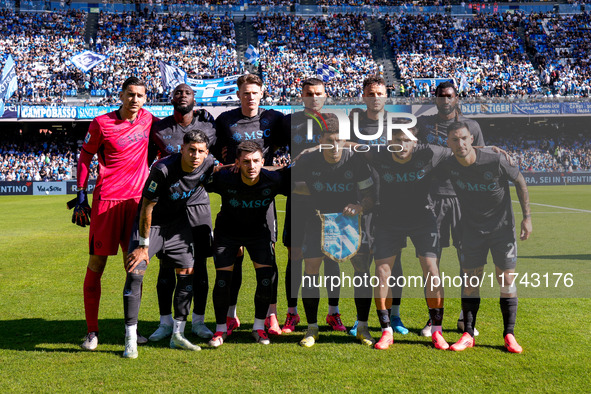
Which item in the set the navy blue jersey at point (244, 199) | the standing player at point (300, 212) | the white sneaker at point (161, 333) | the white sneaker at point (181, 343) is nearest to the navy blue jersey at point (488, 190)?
the standing player at point (300, 212)

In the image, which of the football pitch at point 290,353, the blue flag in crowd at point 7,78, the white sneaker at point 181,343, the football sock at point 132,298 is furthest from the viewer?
the blue flag in crowd at point 7,78

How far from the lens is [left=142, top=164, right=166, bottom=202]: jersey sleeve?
481 centimetres

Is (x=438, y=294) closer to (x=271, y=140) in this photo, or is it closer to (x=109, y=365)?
(x=271, y=140)

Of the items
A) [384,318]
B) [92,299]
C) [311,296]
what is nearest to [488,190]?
[384,318]

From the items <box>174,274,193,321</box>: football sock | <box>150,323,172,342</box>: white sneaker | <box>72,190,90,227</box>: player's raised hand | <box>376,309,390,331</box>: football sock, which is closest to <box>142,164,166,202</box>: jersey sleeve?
<box>174,274,193,321</box>: football sock

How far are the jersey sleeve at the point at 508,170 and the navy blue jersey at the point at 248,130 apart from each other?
7.64ft

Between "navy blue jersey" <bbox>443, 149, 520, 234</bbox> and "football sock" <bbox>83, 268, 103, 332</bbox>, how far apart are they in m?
3.86

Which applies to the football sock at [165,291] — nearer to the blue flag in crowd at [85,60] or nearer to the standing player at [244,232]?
the standing player at [244,232]

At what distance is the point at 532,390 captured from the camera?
395 cm

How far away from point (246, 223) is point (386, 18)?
4976 cm

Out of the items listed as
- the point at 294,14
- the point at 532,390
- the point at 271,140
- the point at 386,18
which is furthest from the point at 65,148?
the point at 532,390

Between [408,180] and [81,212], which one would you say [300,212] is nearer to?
[408,180]

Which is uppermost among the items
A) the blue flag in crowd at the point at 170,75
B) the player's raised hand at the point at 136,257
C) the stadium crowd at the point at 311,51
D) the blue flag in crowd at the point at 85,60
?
the stadium crowd at the point at 311,51

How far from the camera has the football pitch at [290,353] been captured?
4.12 meters
